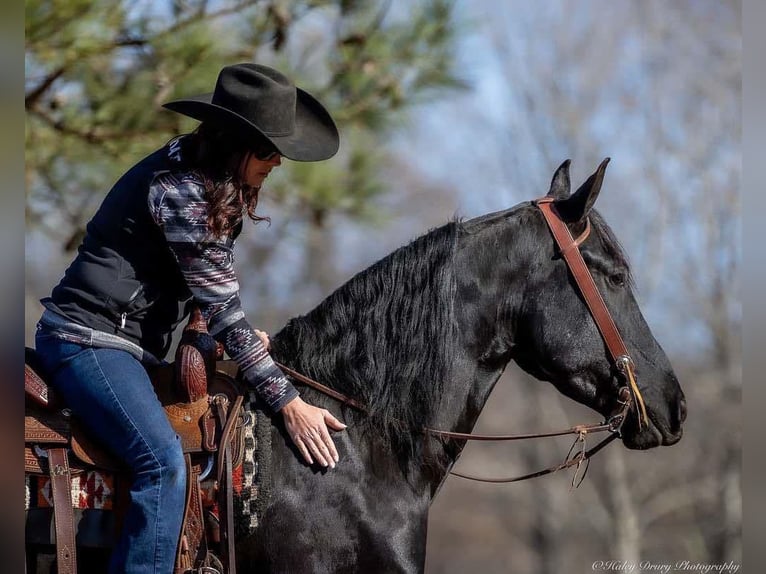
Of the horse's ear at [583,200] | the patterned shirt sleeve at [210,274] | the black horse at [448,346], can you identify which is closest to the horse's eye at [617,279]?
the black horse at [448,346]

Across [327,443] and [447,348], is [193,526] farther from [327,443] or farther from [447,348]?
[447,348]

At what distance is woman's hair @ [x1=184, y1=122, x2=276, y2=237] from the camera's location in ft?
9.46

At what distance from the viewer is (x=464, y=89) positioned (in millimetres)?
5840

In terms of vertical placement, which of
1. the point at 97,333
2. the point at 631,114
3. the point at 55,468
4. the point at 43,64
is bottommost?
the point at 55,468

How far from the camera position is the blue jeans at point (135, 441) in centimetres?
271

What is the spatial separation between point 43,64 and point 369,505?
3.12 meters

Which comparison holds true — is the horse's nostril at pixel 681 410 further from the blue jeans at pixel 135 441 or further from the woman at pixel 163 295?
the blue jeans at pixel 135 441

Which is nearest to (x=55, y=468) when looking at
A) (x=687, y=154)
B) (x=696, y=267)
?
(x=696, y=267)

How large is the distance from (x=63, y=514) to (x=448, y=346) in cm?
137

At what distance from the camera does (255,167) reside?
3.01 m

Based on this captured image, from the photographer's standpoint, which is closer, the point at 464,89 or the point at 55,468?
the point at 55,468

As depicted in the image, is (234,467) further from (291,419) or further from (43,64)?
(43,64)

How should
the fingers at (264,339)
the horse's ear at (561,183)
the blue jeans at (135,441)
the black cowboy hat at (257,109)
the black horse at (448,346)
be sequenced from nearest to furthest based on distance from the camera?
the blue jeans at (135,441), the black cowboy hat at (257,109), the black horse at (448,346), the fingers at (264,339), the horse's ear at (561,183)

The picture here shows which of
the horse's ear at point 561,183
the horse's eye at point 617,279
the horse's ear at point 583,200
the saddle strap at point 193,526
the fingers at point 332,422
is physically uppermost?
the horse's ear at point 561,183
